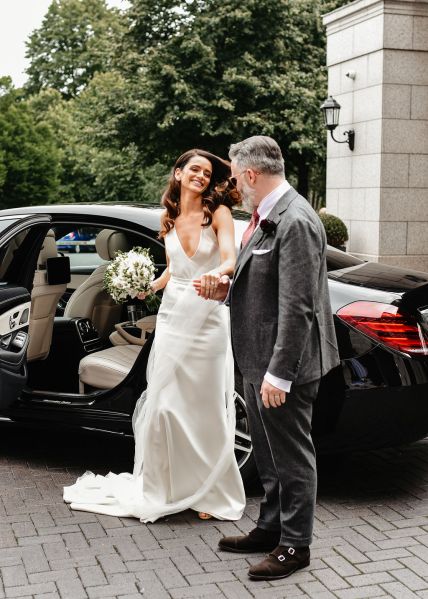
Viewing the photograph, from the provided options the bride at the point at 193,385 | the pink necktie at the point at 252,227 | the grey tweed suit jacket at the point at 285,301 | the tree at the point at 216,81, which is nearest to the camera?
the grey tweed suit jacket at the point at 285,301

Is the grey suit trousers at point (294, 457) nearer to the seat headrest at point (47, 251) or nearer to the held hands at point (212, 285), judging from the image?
the held hands at point (212, 285)

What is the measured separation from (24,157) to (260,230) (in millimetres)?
43425

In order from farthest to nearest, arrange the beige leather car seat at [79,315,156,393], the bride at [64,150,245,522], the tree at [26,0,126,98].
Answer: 1. the tree at [26,0,126,98]
2. the beige leather car seat at [79,315,156,393]
3. the bride at [64,150,245,522]

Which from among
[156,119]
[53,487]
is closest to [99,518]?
[53,487]

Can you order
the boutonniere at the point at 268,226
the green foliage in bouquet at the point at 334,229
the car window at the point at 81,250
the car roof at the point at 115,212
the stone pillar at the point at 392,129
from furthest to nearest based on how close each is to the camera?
the green foliage in bouquet at the point at 334,229 < the stone pillar at the point at 392,129 < the car window at the point at 81,250 < the car roof at the point at 115,212 < the boutonniere at the point at 268,226

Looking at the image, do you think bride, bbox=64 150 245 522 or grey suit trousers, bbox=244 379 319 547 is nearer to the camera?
grey suit trousers, bbox=244 379 319 547

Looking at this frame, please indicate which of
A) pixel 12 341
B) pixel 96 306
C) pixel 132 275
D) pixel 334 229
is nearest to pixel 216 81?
pixel 334 229

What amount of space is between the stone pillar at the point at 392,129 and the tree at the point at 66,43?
3883 cm

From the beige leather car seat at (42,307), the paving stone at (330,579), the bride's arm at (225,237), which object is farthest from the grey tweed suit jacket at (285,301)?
the beige leather car seat at (42,307)

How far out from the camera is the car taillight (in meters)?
4.44

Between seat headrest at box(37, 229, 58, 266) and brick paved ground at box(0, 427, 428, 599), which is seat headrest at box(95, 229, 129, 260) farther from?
brick paved ground at box(0, 427, 428, 599)

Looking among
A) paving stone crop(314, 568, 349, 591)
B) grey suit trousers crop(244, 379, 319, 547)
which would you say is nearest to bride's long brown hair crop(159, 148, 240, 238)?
grey suit trousers crop(244, 379, 319, 547)

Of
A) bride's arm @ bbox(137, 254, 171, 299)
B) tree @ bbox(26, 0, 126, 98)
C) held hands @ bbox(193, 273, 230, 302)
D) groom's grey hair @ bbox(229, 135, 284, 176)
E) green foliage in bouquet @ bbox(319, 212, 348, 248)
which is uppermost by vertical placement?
→ tree @ bbox(26, 0, 126, 98)

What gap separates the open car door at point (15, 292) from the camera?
509 centimetres
